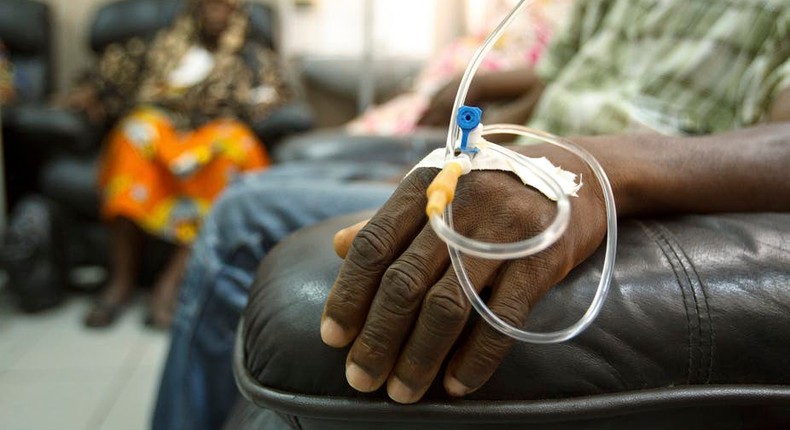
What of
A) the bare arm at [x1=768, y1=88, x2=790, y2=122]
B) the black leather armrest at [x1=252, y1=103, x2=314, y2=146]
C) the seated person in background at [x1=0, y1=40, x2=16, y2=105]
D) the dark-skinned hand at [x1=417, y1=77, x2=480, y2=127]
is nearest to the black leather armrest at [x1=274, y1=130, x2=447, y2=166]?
the dark-skinned hand at [x1=417, y1=77, x2=480, y2=127]

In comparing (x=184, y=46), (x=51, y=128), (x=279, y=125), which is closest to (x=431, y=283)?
(x=279, y=125)

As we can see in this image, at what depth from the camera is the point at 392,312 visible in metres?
0.32

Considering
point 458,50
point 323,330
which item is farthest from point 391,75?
point 323,330

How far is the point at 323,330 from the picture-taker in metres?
0.34

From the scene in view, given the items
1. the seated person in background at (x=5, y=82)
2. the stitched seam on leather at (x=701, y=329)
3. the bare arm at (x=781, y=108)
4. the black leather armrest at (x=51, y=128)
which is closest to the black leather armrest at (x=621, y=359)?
the stitched seam on leather at (x=701, y=329)

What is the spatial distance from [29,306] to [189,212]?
62cm

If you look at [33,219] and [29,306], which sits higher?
[33,219]

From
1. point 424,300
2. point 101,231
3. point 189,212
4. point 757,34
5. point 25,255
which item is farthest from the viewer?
point 101,231

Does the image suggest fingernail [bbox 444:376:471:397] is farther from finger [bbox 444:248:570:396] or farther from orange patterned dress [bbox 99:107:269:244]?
orange patterned dress [bbox 99:107:269:244]

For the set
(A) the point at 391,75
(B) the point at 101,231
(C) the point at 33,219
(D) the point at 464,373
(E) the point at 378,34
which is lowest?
(B) the point at 101,231

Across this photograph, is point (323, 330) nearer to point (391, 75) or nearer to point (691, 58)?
point (691, 58)

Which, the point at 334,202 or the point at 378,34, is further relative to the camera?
the point at 378,34

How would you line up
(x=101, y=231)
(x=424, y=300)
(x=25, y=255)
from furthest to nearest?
(x=101, y=231), (x=25, y=255), (x=424, y=300)

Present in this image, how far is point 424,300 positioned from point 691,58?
0.70 m
